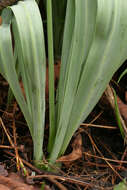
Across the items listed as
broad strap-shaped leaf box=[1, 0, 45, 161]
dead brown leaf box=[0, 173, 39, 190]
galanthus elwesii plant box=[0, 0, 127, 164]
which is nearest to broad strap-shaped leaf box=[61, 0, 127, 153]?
galanthus elwesii plant box=[0, 0, 127, 164]

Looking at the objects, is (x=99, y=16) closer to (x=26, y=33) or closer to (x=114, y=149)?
(x=26, y=33)

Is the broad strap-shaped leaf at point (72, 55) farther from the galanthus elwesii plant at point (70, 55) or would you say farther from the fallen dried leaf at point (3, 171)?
the fallen dried leaf at point (3, 171)

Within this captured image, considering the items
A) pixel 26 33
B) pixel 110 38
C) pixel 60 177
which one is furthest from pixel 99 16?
pixel 60 177

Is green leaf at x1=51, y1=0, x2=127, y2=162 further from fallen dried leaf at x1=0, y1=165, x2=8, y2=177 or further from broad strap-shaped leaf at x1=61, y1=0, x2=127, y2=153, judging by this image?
fallen dried leaf at x1=0, y1=165, x2=8, y2=177

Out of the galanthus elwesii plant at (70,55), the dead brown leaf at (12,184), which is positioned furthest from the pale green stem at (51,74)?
the dead brown leaf at (12,184)

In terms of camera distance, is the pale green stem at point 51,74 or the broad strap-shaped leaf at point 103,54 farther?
the pale green stem at point 51,74

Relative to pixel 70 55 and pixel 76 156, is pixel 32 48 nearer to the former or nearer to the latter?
pixel 70 55
